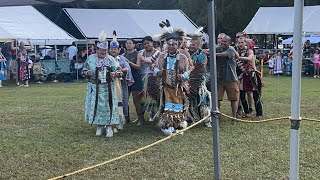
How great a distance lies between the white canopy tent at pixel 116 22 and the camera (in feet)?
80.3

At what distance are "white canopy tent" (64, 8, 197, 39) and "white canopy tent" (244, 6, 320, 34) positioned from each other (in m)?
3.71

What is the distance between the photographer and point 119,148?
7.31 meters

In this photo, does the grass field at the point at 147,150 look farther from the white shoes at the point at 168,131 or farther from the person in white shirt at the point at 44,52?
the person in white shirt at the point at 44,52

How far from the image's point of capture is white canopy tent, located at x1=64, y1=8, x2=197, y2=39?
24.5 meters

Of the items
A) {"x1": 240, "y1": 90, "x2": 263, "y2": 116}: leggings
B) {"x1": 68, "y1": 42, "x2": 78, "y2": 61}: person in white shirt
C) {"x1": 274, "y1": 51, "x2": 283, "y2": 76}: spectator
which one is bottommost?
{"x1": 240, "y1": 90, "x2": 263, "y2": 116}: leggings

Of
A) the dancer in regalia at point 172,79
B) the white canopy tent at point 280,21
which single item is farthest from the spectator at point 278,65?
the dancer in regalia at point 172,79

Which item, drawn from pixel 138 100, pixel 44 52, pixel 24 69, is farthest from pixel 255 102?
pixel 44 52

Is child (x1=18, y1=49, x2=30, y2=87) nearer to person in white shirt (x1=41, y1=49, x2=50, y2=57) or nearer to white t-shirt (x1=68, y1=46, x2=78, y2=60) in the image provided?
white t-shirt (x1=68, y1=46, x2=78, y2=60)

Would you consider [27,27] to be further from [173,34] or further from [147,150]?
[147,150]

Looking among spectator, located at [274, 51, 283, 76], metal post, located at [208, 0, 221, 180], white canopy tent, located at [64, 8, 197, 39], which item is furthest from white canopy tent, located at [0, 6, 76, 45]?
metal post, located at [208, 0, 221, 180]

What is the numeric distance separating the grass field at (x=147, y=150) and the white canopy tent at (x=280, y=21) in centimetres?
1627

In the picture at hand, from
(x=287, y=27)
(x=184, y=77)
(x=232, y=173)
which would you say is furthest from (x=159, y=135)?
(x=287, y=27)

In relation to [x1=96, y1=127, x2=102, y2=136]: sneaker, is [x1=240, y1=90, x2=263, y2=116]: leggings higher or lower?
higher

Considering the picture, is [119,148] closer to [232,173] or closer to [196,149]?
[196,149]
